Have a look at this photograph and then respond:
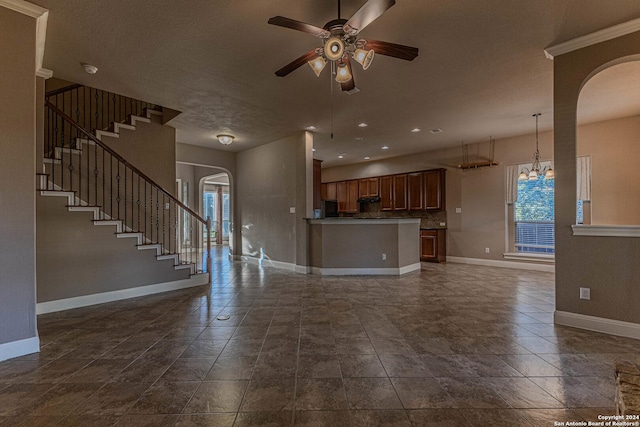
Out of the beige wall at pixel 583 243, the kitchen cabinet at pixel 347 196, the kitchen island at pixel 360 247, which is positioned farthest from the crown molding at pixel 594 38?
the kitchen cabinet at pixel 347 196

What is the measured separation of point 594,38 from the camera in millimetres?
2816

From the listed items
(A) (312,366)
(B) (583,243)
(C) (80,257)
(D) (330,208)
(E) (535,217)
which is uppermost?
(D) (330,208)

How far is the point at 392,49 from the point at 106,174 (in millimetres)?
4986

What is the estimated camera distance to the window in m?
6.14

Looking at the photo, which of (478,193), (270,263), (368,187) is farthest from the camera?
(368,187)

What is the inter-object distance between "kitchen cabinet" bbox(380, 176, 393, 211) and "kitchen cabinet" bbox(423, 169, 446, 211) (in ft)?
3.36

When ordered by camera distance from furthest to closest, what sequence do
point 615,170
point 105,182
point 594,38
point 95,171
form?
point 615,170
point 105,182
point 95,171
point 594,38

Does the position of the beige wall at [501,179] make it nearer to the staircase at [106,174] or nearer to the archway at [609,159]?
the archway at [609,159]

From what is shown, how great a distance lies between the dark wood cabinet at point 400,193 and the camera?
7992 millimetres

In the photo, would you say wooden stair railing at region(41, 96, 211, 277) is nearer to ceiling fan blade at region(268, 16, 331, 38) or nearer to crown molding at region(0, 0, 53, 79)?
crown molding at region(0, 0, 53, 79)

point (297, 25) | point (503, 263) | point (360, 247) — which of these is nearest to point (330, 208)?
point (360, 247)

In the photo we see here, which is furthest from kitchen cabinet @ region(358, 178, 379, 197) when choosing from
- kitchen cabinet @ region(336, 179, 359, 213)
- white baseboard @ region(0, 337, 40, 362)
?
white baseboard @ region(0, 337, 40, 362)

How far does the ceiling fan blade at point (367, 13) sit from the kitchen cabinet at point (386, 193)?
6.42 meters

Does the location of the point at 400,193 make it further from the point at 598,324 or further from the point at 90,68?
the point at 90,68
